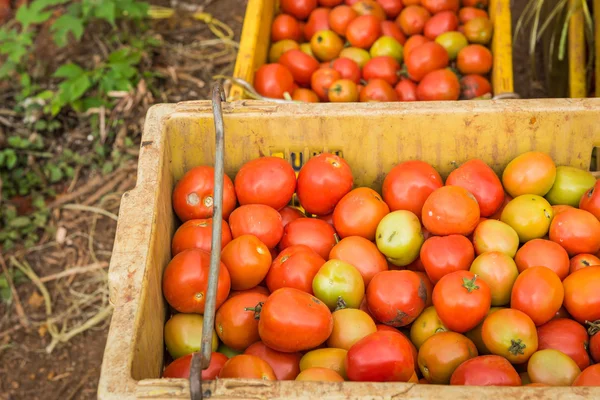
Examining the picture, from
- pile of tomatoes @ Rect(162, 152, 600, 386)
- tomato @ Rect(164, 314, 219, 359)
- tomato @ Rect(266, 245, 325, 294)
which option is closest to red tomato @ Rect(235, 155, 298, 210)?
pile of tomatoes @ Rect(162, 152, 600, 386)

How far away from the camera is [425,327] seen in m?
1.99

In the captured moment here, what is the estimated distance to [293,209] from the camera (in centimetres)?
237

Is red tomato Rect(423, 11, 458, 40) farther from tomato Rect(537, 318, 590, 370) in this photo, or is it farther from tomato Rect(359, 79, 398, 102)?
tomato Rect(537, 318, 590, 370)

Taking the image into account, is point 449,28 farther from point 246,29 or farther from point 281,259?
point 281,259

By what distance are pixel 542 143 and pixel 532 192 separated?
0.21m

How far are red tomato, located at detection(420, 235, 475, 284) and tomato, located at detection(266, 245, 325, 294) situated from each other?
33 centimetres

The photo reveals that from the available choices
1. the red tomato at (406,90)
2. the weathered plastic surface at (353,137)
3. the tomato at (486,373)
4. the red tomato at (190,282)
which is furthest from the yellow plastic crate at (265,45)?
the tomato at (486,373)

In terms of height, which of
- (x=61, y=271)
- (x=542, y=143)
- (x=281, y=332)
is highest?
(x=542, y=143)

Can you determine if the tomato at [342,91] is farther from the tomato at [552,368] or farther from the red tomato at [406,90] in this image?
the tomato at [552,368]

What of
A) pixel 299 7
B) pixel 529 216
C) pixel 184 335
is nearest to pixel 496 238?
pixel 529 216

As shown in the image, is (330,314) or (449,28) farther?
(449,28)

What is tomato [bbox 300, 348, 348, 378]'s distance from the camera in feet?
5.91

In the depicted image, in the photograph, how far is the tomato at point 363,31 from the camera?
3.40 m

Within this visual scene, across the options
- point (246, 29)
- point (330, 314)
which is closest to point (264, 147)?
point (330, 314)
